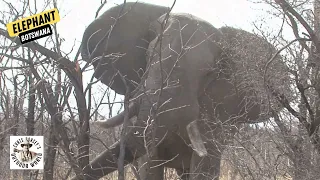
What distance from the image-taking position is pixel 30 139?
3.33m

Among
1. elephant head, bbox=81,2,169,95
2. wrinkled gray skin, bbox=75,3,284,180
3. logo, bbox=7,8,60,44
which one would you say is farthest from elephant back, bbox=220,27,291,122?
logo, bbox=7,8,60,44

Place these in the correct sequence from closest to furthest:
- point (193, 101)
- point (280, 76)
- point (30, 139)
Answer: point (30, 139) → point (193, 101) → point (280, 76)

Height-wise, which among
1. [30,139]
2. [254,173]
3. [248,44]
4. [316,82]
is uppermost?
[248,44]

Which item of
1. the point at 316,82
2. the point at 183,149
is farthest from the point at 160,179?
the point at 316,82

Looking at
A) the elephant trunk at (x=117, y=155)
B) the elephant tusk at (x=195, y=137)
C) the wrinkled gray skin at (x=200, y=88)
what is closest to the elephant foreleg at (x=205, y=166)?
the wrinkled gray skin at (x=200, y=88)

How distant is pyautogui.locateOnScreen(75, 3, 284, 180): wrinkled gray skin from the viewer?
362 cm

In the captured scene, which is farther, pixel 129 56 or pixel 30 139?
pixel 129 56

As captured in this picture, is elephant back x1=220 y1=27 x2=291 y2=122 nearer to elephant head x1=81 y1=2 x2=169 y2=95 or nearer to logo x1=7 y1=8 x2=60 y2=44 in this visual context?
elephant head x1=81 y1=2 x2=169 y2=95

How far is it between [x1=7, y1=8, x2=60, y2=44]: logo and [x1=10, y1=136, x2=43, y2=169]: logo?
628mm

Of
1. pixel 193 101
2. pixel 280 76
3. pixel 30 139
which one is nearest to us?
pixel 30 139

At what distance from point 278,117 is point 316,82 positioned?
1.70 ft

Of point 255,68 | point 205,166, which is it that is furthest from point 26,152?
point 255,68

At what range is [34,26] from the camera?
3189 mm

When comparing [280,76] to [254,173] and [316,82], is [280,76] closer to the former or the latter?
[316,82]
